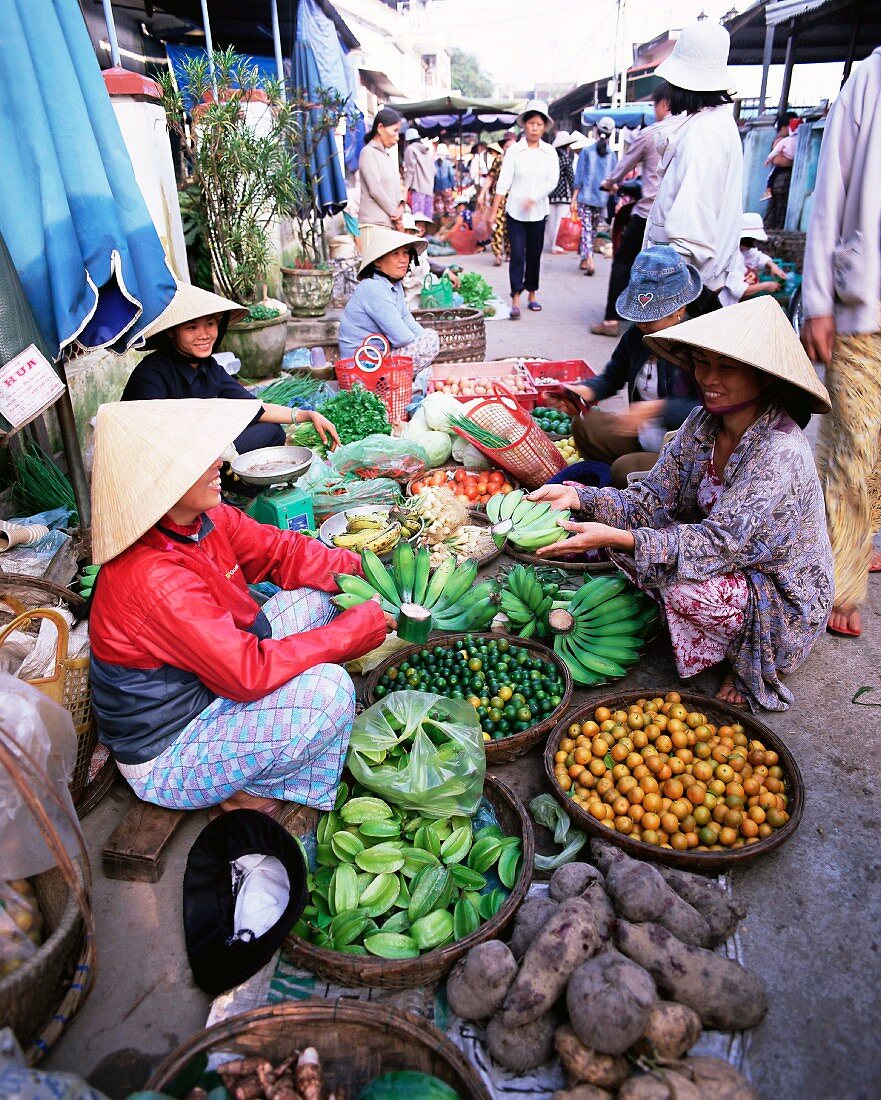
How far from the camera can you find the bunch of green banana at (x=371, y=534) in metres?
3.52

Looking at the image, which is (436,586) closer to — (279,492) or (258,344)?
(279,492)

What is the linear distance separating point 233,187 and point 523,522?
4.34m

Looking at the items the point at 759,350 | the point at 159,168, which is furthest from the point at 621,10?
the point at 759,350

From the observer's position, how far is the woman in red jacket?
1.94 meters

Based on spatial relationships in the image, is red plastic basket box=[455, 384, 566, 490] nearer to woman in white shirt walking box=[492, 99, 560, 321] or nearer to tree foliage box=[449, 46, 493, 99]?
woman in white shirt walking box=[492, 99, 560, 321]

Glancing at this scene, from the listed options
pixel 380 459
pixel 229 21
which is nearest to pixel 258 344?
pixel 380 459

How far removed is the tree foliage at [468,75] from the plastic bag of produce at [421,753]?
7016 cm

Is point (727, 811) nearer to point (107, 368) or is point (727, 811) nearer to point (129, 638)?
point (129, 638)

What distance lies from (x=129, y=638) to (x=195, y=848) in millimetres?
577

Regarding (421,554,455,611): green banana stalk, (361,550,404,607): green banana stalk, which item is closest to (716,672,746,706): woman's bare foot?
(421,554,455,611): green banana stalk

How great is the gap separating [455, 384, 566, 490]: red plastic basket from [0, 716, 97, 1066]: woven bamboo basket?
2.95 metres

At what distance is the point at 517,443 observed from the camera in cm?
415

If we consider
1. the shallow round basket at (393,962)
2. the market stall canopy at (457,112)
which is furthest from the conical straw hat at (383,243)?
the market stall canopy at (457,112)

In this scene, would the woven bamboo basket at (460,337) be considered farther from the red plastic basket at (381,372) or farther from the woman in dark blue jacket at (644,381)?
the woman in dark blue jacket at (644,381)
